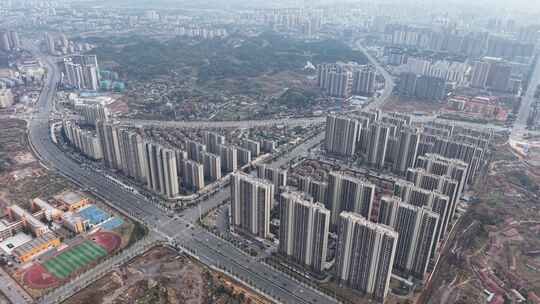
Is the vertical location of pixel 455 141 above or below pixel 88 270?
above

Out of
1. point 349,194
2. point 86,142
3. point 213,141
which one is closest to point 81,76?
point 86,142

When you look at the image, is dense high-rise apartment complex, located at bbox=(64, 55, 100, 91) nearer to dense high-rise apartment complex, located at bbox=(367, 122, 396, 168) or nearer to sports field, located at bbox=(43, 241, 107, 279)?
sports field, located at bbox=(43, 241, 107, 279)

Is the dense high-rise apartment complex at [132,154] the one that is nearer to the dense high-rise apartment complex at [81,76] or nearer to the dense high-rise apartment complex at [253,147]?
the dense high-rise apartment complex at [253,147]

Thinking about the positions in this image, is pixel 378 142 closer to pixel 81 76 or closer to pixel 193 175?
pixel 193 175

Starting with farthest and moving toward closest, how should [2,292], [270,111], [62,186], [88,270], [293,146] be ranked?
1. [270,111]
2. [293,146]
3. [62,186]
4. [88,270]
5. [2,292]

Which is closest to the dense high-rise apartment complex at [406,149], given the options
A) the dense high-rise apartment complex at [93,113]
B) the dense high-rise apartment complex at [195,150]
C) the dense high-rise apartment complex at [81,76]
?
the dense high-rise apartment complex at [195,150]

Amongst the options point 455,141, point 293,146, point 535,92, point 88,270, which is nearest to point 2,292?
point 88,270

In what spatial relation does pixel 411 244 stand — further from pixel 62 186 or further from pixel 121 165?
pixel 62 186
